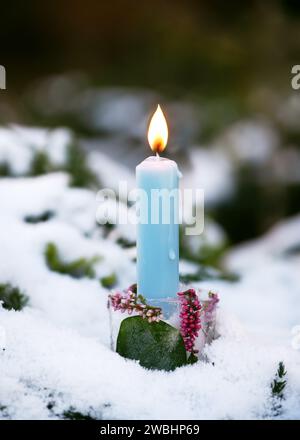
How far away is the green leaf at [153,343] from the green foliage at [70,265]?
42 cm

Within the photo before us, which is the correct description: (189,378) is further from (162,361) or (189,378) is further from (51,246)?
(51,246)

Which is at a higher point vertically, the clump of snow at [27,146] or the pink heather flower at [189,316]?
the clump of snow at [27,146]

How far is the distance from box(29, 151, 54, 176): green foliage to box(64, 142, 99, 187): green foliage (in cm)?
6

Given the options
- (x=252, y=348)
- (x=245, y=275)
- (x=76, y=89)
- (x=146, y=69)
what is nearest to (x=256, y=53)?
(x=146, y=69)

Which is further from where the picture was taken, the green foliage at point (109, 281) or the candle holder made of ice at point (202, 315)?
the green foliage at point (109, 281)

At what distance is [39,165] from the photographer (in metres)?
2.08

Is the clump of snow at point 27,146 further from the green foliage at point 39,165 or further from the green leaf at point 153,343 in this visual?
the green leaf at point 153,343

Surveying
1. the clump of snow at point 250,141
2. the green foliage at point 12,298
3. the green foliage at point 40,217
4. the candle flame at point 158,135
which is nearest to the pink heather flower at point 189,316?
the candle flame at point 158,135

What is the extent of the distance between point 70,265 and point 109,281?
99mm

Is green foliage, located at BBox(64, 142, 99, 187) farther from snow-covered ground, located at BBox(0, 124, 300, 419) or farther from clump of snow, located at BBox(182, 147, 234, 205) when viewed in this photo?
clump of snow, located at BBox(182, 147, 234, 205)

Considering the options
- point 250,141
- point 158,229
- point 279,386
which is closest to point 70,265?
point 158,229

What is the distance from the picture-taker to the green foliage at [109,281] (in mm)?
1496

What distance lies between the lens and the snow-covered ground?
102 cm

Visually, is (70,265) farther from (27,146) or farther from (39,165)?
(27,146)
